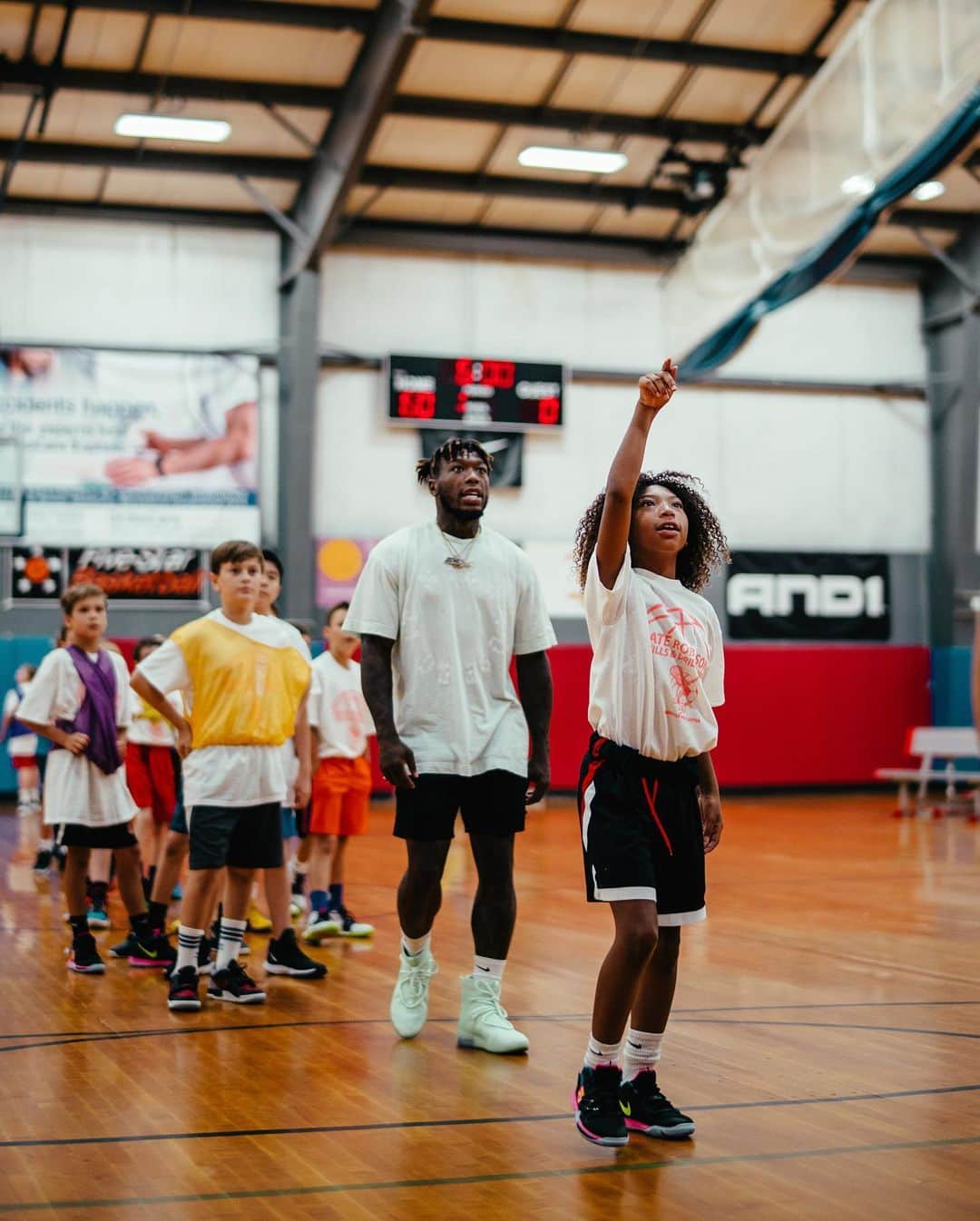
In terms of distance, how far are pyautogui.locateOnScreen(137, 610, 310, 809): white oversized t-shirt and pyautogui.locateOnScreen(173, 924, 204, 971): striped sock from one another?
42cm

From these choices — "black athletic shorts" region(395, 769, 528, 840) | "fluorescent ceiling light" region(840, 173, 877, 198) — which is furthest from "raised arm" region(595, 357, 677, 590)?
"fluorescent ceiling light" region(840, 173, 877, 198)

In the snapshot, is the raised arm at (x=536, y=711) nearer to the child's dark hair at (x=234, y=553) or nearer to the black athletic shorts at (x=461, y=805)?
the black athletic shorts at (x=461, y=805)

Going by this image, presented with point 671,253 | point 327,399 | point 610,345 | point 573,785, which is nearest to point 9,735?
point 327,399

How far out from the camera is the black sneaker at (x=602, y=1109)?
3375 millimetres

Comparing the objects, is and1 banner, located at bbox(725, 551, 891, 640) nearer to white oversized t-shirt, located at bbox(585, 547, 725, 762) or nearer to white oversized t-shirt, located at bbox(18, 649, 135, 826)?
white oversized t-shirt, located at bbox(18, 649, 135, 826)

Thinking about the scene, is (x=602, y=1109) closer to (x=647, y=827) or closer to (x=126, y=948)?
(x=647, y=827)

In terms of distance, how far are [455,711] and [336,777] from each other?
100 inches

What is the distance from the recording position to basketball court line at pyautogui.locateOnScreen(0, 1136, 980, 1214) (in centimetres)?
296

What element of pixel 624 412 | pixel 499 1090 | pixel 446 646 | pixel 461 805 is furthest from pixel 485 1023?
pixel 624 412

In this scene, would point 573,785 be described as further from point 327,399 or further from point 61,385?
point 61,385

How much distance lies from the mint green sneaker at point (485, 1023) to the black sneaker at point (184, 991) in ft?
3.22

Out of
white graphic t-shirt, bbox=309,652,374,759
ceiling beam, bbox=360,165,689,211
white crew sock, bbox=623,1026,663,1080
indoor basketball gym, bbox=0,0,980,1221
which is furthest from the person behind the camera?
ceiling beam, bbox=360,165,689,211

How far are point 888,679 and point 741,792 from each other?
2206 mm

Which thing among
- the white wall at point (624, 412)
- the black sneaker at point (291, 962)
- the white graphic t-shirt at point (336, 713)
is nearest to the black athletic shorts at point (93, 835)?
the black sneaker at point (291, 962)
